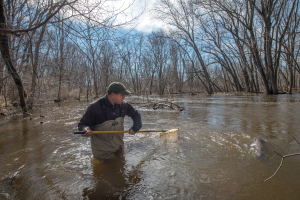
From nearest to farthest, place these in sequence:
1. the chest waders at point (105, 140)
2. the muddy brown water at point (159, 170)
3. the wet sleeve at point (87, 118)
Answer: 1. the muddy brown water at point (159, 170)
2. the wet sleeve at point (87, 118)
3. the chest waders at point (105, 140)

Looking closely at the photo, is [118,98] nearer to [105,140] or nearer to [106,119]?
[106,119]

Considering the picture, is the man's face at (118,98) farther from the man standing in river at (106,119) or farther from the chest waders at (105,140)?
the chest waders at (105,140)

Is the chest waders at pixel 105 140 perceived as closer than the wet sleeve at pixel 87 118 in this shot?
A: No

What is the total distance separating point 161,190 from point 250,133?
3043mm

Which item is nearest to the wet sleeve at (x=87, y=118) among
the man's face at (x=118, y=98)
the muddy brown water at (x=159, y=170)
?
the man's face at (x=118, y=98)

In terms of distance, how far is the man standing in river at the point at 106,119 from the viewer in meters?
2.56

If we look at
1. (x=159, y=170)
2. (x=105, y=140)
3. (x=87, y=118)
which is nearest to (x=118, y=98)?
(x=87, y=118)

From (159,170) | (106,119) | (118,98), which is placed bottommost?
(159,170)

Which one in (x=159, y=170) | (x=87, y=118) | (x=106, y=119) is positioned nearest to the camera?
(x=159, y=170)

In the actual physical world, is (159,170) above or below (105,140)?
below

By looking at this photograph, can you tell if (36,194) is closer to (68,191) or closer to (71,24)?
(68,191)

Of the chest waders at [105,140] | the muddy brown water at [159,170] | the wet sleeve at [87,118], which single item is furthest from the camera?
the chest waders at [105,140]

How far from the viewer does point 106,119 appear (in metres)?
2.66

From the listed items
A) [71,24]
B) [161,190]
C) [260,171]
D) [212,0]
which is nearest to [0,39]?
[71,24]
